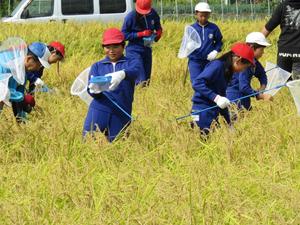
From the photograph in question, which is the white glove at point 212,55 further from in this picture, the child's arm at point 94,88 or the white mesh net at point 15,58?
the white mesh net at point 15,58

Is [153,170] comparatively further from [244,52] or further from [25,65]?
[25,65]

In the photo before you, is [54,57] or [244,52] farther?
[54,57]

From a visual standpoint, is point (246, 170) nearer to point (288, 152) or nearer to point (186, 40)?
point (288, 152)

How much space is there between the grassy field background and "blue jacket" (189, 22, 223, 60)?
1.54 meters

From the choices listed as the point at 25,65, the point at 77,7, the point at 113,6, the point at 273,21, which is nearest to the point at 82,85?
the point at 25,65

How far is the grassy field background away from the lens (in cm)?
375

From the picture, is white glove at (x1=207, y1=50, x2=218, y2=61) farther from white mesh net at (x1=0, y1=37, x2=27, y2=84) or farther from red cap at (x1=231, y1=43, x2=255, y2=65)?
white mesh net at (x1=0, y1=37, x2=27, y2=84)

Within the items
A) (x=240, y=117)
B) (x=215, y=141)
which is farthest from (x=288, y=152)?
(x=240, y=117)

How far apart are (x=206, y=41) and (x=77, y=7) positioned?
6.44 meters

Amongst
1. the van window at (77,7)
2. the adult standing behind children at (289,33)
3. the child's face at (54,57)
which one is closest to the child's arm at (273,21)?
the adult standing behind children at (289,33)

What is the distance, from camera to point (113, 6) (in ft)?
48.8

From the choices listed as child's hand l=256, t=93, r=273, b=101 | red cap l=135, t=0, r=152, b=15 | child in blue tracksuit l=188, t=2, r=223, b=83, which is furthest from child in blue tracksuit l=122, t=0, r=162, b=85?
child's hand l=256, t=93, r=273, b=101

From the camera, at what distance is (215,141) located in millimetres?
5184

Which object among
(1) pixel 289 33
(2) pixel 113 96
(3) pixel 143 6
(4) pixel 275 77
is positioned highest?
(3) pixel 143 6
